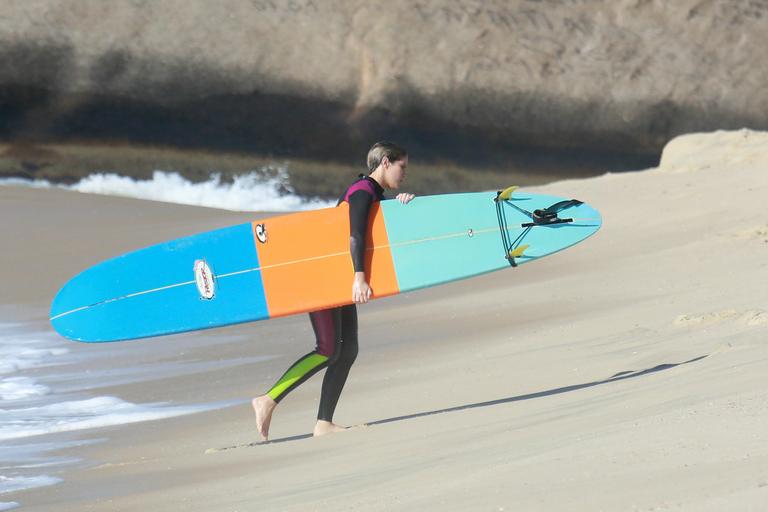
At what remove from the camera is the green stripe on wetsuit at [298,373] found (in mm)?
4918

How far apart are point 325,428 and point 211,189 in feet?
27.2

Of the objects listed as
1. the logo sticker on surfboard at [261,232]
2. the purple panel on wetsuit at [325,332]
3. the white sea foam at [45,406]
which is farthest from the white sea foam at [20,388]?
the purple panel on wetsuit at [325,332]

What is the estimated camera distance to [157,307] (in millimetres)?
5883

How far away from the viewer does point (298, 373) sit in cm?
495

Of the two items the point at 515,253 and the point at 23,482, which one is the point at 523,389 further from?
the point at 23,482

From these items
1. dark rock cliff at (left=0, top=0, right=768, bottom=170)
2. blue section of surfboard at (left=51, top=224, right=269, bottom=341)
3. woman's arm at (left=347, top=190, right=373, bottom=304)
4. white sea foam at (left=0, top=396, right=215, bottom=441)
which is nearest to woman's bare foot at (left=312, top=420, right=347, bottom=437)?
woman's arm at (left=347, top=190, right=373, bottom=304)

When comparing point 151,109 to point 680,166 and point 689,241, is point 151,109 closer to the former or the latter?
point 680,166

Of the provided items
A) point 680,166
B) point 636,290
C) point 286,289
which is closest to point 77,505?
point 286,289

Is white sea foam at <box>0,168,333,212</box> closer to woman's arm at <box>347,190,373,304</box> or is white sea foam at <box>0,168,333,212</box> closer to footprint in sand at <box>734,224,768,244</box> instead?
footprint in sand at <box>734,224,768,244</box>

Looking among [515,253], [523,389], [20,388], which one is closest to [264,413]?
[523,389]

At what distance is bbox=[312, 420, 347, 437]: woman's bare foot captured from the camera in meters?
4.71

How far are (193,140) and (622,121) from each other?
425cm

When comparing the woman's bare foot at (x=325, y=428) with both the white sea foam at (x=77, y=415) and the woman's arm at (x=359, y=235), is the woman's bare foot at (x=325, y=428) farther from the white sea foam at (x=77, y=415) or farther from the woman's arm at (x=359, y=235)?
the white sea foam at (x=77, y=415)

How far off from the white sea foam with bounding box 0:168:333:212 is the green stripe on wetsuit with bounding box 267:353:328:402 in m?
7.67
